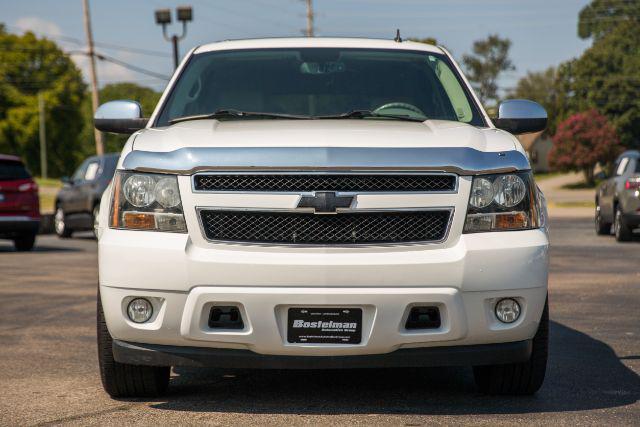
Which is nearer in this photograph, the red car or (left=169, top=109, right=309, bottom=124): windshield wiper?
(left=169, top=109, right=309, bottom=124): windshield wiper

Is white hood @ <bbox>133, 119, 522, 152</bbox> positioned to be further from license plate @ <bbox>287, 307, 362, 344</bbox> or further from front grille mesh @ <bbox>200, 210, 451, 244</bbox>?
license plate @ <bbox>287, 307, 362, 344</bbox>

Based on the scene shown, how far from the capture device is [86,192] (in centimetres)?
2234

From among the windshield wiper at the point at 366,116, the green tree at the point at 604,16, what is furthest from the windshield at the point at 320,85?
the green tree at the point at 604,16

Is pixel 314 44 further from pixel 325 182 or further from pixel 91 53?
pixel 91 53

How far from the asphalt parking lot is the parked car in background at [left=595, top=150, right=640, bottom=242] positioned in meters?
10.6

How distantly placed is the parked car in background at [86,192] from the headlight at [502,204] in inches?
679

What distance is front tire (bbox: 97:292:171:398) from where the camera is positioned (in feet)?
17.3

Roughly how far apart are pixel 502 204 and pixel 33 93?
277 ft

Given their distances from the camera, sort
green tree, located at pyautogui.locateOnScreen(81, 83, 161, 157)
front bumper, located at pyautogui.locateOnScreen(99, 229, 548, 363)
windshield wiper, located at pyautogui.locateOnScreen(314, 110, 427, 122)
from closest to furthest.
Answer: front bumper, located at pyautogui.locateOnScreen(99, 229, 548, 363) < windshield wiper, located at pyautogui.locateOnScreen(314, 110, 427, 122) < green tree, located at pyautogui.locateOnScreen(81, 83, 161, 157)

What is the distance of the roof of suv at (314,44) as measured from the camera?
263 inches

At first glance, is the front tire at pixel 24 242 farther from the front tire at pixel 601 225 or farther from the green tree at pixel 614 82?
the green tree at pixel 614 82

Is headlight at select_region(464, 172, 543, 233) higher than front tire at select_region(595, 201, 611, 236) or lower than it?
higher

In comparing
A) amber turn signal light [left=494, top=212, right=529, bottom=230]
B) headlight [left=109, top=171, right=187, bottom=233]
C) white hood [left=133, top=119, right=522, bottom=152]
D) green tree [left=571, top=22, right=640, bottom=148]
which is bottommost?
green tree [left=571, top=22, right=640, bottom=148]

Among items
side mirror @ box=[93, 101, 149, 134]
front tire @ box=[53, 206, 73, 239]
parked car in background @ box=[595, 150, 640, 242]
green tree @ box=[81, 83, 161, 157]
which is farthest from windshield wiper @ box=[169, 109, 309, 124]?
green tree @ box=[81, 83, 161, 157]
